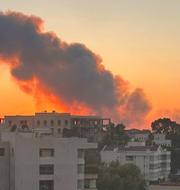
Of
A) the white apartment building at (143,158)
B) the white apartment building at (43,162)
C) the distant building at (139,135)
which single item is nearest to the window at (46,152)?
the white apartment building at (43,162)

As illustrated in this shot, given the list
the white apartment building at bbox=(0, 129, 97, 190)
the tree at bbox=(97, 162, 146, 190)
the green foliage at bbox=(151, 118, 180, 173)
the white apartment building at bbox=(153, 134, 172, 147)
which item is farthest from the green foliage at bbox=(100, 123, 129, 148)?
the white apartment building at bbox=(0, 129, 97, 190)

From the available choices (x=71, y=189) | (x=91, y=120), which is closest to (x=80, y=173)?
(x=71, y=189)

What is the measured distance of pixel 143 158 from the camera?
7856 centimetres

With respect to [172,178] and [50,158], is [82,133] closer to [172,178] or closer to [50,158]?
[172,178]

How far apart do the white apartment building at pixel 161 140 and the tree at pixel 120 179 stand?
39009mm

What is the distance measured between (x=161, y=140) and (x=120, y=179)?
46648 mm

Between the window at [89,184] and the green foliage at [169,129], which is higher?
the green foliage at [169,129]

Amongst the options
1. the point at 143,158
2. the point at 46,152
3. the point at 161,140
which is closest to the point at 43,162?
the point at 46,152

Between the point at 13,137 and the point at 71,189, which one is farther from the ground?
the point at 13,137

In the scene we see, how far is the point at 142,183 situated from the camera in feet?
182

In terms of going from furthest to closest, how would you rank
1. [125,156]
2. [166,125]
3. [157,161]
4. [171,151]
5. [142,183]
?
[166,125], [171,151], [157,161], [125,156], [142,183]

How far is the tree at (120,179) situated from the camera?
172 ft

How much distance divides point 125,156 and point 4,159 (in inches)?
1498

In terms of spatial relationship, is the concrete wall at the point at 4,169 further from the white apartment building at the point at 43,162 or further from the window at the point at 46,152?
the window at the point at 46,152
